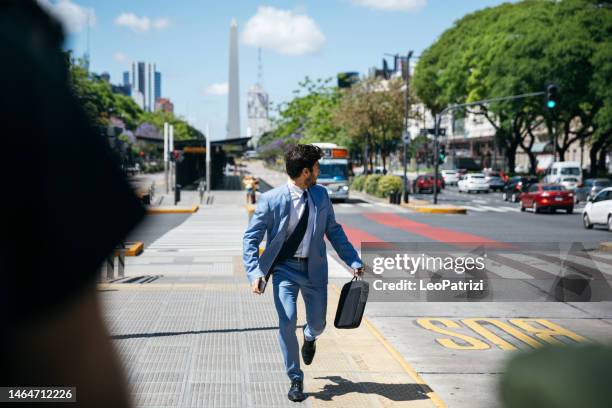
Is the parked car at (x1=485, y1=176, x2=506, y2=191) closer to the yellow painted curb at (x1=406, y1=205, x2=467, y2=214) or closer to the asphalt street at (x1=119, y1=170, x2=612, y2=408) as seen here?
the yellow painted curb at (x1=406, y1=205, x2=467, y2=214)

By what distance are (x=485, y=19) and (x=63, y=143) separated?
77701mm

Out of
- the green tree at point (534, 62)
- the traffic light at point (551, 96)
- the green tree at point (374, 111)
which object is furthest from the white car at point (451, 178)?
the traffic light at point (551, 96)

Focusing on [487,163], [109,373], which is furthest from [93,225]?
[487,163]

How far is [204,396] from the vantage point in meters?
6.36

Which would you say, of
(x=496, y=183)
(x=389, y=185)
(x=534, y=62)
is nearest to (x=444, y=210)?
(x=389, y=185)

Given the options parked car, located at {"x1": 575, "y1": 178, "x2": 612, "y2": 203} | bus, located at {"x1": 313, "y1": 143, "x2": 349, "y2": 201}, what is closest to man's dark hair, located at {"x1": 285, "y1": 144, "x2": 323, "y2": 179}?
bus, located at {"x1": 313, "y1": 143, "x2": 349, "y2": 201}

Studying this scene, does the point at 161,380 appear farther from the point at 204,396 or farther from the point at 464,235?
the point at 464,235

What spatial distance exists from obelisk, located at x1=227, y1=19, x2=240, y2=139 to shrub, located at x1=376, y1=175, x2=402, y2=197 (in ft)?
257

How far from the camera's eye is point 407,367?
738 cm

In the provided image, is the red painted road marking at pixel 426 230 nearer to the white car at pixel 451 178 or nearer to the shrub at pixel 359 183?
the shrub at pixel 359 183

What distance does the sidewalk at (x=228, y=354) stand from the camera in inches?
253

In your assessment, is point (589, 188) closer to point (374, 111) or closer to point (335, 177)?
point (335, 177)

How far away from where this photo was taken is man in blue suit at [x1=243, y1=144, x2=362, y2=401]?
242 inches

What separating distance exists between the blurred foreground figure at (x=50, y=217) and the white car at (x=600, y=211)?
26243mm
